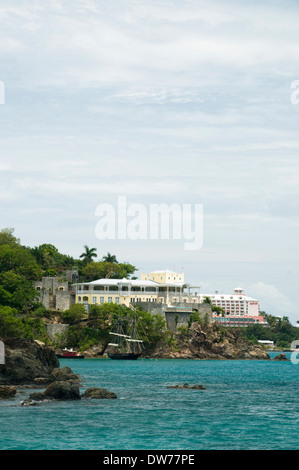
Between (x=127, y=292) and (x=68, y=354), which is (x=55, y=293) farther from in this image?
(x=127, y=292)

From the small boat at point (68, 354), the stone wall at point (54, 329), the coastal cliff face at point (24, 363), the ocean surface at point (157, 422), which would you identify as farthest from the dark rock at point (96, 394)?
the stone wall at point (54, 329)

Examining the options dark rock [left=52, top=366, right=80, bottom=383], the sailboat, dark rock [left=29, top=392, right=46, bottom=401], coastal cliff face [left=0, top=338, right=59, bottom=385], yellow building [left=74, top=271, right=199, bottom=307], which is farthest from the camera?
yellow building [left=74, top=271, right=199, bottom=307]

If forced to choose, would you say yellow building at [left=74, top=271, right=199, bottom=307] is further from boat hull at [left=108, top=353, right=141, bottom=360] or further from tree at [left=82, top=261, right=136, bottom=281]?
boat hull at [left=108, top=353, right=141, bottom=360]

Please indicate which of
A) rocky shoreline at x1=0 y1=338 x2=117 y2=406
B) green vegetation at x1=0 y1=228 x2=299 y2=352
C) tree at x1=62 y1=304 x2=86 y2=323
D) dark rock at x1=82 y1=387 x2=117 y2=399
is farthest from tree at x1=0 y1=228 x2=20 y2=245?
dark rock at x1=82 y1=387 x2=117 y2=399

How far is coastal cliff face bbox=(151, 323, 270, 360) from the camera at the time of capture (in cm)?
12931

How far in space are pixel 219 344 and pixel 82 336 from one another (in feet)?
98.7

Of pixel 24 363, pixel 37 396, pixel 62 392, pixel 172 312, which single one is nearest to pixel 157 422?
pixel 62 392

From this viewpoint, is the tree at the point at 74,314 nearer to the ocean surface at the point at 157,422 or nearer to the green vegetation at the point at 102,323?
the green vegetation at the point at 102,323

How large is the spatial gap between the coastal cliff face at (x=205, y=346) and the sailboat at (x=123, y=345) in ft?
16.6

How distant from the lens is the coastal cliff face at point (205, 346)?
5091 inches

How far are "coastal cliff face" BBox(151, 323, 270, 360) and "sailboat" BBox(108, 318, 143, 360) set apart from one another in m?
5.07

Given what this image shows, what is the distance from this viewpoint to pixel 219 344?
454 feet
